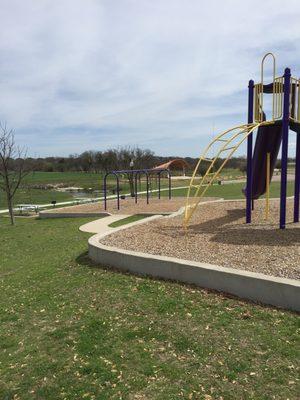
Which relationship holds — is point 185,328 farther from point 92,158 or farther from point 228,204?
point 92,158

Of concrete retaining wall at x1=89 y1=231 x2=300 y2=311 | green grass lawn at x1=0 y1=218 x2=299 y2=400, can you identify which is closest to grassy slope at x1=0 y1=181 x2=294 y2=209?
concrete retaining wall at x1=89 y1=231 x2=300 y2=311

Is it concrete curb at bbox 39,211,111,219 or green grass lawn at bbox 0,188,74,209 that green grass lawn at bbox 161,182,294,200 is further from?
green grass lawn at bbox 0,188,74,209

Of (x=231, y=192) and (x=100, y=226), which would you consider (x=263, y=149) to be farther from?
(x=231, y=192)

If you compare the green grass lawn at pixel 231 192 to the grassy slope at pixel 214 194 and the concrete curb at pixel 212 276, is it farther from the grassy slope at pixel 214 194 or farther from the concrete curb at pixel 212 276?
the concrete curb at pixel 212 276

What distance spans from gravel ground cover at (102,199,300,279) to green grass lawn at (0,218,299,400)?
93cm

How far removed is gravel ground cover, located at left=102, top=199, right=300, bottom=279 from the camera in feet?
21.4

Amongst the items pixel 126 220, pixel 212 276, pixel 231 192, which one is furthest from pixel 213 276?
pixel 231 192

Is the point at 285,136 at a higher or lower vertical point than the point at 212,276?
higher

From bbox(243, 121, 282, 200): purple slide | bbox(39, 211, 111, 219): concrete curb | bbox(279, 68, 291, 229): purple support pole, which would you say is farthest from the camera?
bbox(39, 211, 111, 219): concrete curb

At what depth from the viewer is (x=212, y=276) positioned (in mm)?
6027

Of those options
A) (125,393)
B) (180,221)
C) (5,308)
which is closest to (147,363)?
(125,393)

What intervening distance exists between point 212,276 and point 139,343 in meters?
1.73

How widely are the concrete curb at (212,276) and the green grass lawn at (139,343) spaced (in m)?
0.18

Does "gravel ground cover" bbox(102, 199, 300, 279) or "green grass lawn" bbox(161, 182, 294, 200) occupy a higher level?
"gravel ground cover" bbox(102, 199, 300, 279)
